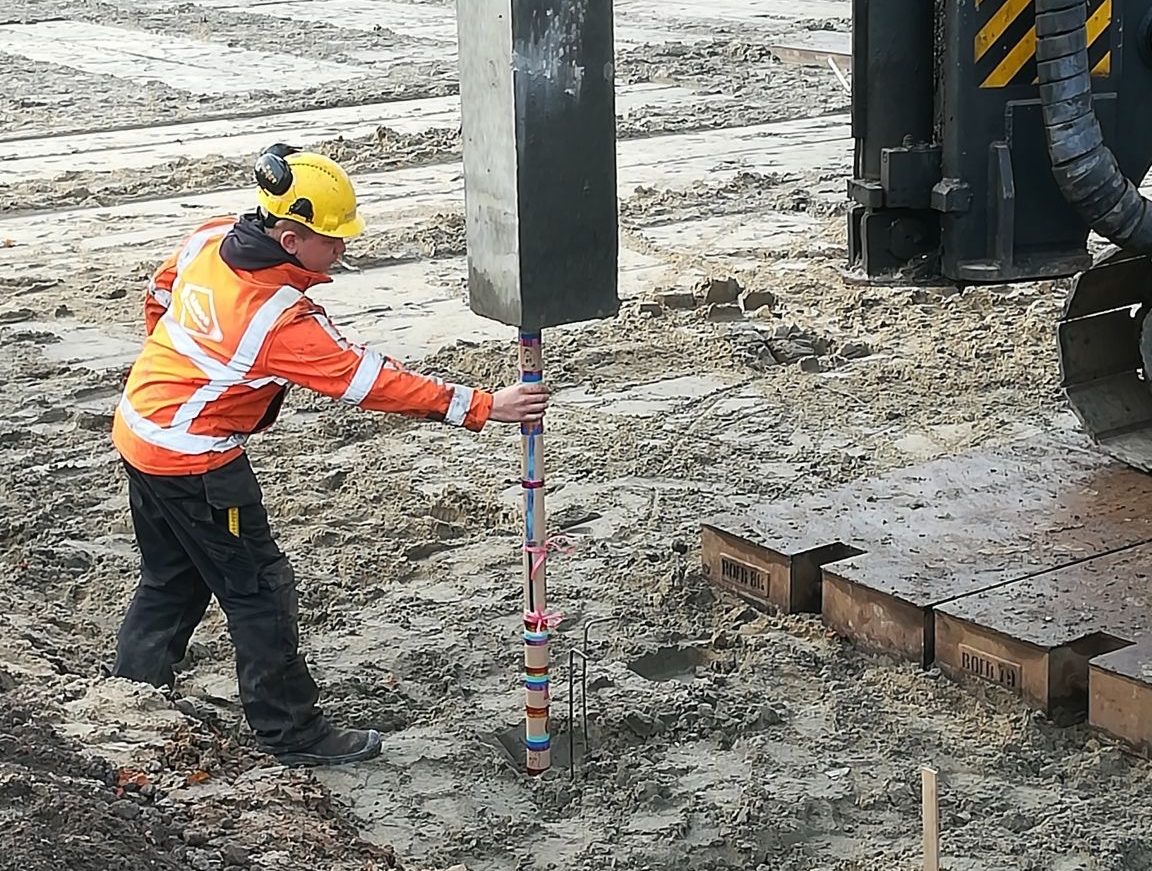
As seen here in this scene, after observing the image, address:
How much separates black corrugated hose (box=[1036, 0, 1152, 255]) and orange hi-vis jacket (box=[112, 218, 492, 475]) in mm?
1687

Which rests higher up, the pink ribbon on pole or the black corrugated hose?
the black corrugated hose

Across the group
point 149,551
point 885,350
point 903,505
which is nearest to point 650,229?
point 885,350

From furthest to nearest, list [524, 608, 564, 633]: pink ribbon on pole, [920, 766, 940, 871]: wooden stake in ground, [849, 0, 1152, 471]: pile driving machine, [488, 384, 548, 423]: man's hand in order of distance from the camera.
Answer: [849, 0, 1152, 471]: pile driving machine → [524, 608, 564, 633]: pink ribbon on pole → [488, 384, 548, 423]: man's hand → [920, 766, 940, 871]: wooden stake in ground

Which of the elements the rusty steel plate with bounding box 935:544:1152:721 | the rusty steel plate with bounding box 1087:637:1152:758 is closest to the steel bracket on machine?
the rusty steel plate with bounding box 935:544:1152:721

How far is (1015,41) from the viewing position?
4852 millimetres

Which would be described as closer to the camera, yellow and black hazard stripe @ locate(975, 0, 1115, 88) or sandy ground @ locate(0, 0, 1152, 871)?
sandy ground @ locate(0, 0, 1152, 871)

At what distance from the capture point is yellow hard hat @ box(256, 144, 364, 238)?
423 cm

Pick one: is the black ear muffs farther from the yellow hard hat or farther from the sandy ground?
the sandy ground

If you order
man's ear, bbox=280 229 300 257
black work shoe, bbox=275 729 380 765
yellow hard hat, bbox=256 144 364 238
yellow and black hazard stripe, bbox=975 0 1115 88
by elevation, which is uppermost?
yellow and black hazard stripe, bbox=975 0 1115 88

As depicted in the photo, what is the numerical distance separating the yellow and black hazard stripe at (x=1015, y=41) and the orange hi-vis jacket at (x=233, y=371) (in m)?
1.79

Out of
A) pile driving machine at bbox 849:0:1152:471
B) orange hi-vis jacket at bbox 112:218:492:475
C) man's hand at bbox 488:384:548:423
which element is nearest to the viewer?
man's hand at bbox 488:384:548:423

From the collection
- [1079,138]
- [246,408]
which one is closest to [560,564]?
[246,408]

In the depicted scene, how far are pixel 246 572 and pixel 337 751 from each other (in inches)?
20.3

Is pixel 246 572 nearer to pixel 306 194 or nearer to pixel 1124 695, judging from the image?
pixel 306 194
